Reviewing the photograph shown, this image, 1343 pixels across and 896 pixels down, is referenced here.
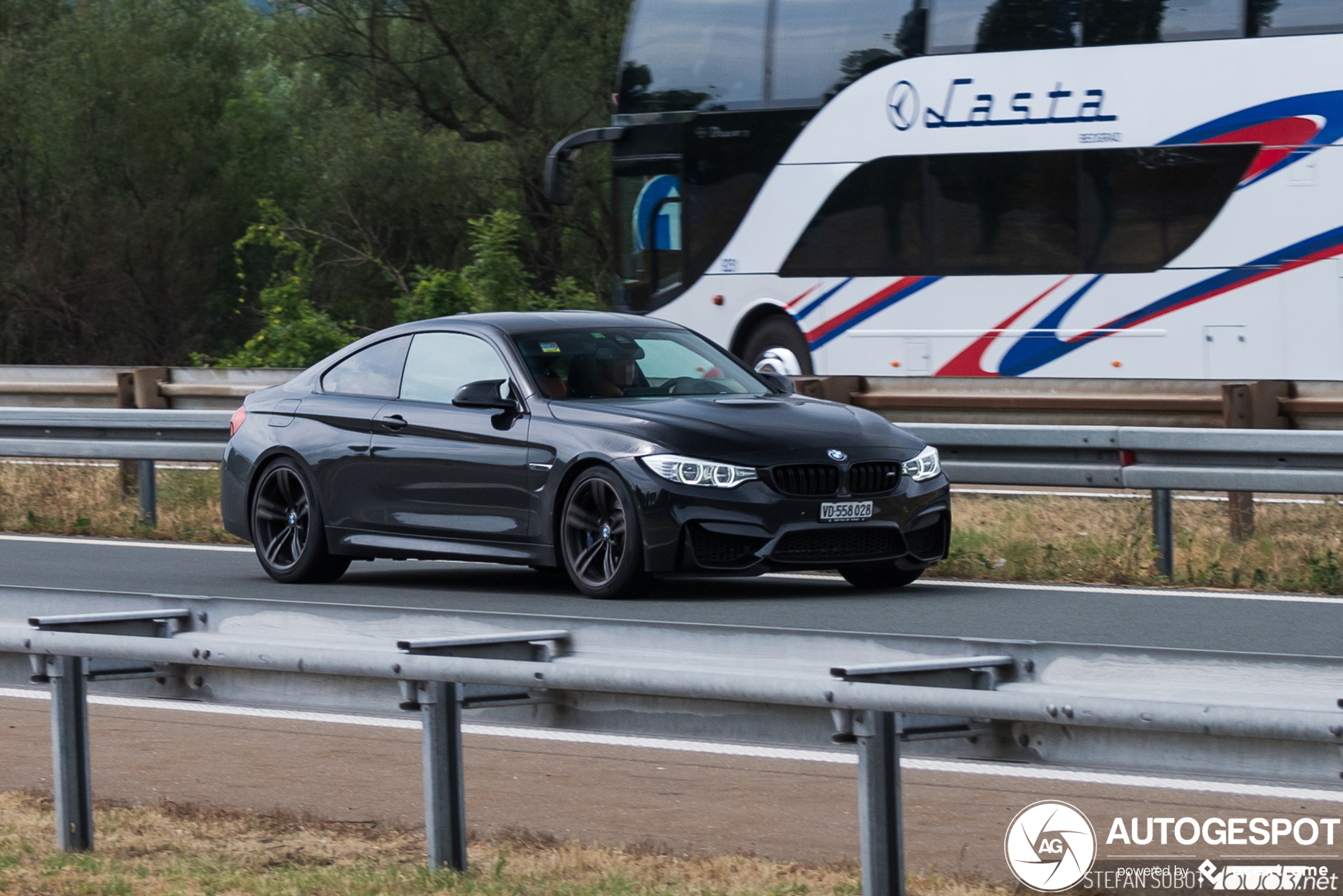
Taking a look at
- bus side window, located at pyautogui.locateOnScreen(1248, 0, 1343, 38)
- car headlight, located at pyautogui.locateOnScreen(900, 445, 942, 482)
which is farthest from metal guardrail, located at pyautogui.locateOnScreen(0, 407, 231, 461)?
bus side window, located at pyautogui.locateOnScreen(1248, 0, 1343, 38)

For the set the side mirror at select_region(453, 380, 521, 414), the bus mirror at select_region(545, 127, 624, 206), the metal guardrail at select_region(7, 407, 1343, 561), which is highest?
the bus mirror at select_region(545, 127, 624, 206)

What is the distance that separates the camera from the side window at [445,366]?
11461mm

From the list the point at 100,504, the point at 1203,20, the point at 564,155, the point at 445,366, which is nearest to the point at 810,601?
the point at 445,366

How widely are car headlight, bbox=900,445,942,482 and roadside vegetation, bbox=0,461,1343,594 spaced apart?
1403mm

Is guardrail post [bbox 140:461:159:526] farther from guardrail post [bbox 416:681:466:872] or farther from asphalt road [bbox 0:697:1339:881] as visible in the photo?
guardrail post [bbox 416:681:466:872]

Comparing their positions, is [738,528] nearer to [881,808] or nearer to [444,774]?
[444,774]

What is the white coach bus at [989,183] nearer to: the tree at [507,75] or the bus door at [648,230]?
the bus door at [648,230]

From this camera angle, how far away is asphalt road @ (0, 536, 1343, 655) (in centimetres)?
953

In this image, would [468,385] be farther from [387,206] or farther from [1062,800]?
[387,206]

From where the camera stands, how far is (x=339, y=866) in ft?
18.3

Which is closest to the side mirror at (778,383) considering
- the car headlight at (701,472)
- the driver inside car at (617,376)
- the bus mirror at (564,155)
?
the driver inside car at (617,376)

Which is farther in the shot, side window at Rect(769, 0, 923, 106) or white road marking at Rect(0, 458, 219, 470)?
side window at Rect(769, 0, 923, 106)

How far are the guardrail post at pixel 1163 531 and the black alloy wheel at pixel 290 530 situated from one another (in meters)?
4.42

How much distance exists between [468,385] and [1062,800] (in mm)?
5497
